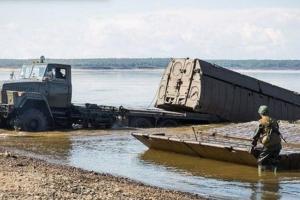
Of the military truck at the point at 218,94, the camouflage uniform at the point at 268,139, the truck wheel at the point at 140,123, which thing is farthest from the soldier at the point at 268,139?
the truck wheel at the point at 140,123

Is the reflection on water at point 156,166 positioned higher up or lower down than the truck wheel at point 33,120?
lower down

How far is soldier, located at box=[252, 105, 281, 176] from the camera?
39.3 ft

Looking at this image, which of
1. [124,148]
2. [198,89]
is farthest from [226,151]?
[198,89]

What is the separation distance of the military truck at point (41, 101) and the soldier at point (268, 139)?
903cm

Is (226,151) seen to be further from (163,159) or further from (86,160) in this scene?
(86,160)

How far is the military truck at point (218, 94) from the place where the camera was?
20953 mm

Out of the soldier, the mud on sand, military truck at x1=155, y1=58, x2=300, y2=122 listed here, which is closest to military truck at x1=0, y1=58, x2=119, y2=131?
military truck at x1=155, y1=58, x2=300, y2=122

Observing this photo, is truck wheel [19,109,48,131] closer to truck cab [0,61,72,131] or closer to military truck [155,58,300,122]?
truck cab [0,61,72,131]

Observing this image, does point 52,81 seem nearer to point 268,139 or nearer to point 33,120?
point 33,120

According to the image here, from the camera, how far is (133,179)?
1166 centimetres

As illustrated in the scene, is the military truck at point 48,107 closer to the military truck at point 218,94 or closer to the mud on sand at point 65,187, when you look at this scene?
the military truck at point 218,94

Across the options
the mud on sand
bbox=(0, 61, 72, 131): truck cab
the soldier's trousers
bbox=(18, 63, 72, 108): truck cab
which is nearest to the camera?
the mud on sand

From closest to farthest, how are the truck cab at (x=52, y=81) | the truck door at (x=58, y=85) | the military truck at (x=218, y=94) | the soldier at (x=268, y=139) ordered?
the soldier at (x=268, y=139) < the truck cab at (x=52, y=81) < the truck door at (x=58, y=85) < the military truck at (x=218, y=94)

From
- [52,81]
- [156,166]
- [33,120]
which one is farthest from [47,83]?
[156,166]
